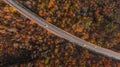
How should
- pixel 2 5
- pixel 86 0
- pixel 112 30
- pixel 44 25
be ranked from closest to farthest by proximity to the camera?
pixel 2 5
pixel 44 25
pixel 86 0
pixel 112 30

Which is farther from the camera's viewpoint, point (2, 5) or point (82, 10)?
point (82, 10)

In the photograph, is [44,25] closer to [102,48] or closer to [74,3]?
[74,3]

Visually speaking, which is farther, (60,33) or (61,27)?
(61,27)

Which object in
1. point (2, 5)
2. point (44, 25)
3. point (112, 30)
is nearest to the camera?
point (2, 5)

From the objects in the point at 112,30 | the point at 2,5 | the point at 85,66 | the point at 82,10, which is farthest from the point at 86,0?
the point at 2,5

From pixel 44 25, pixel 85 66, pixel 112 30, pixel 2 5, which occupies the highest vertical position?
pixel 2 5

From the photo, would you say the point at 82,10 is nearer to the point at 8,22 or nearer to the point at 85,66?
the point at 85,66

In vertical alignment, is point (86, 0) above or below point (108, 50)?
above

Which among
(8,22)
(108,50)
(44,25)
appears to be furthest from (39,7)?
(108,50)
